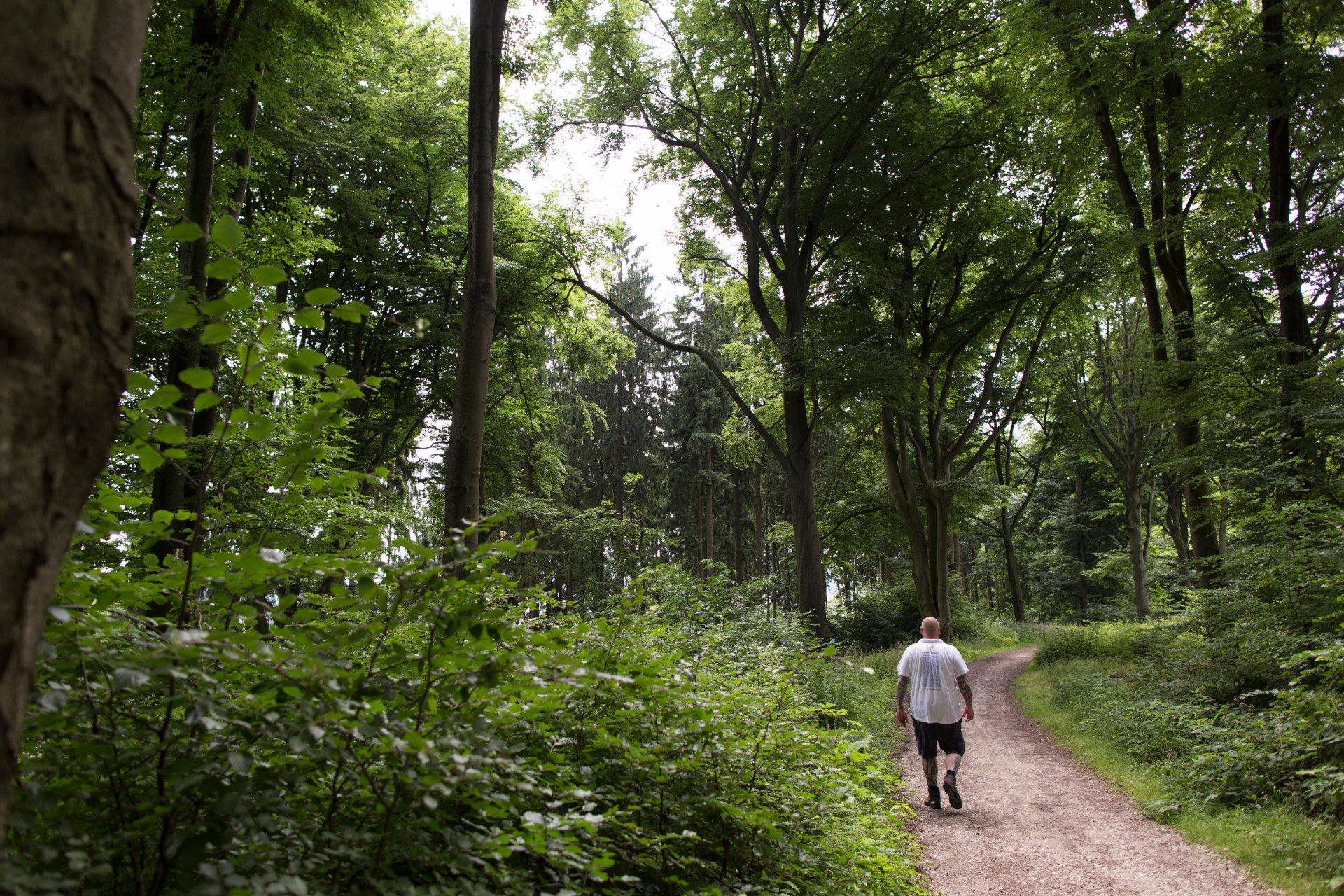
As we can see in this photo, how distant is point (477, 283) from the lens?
6395 mm

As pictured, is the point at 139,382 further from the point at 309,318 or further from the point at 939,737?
the point at 939,737

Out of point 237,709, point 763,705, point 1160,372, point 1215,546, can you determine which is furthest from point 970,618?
point 237,709

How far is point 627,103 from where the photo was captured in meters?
13.8

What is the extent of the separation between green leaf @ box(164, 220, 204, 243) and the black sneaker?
7.85m

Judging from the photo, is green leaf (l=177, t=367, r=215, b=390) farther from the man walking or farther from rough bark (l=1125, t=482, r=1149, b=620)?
rough bark (l=1125, t=482, r=1149, b=620)

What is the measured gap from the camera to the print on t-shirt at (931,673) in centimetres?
770

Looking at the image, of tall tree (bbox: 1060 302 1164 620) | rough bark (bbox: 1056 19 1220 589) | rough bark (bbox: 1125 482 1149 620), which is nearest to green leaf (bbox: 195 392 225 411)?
rough bark (bbox: 1056 19 1220 589)

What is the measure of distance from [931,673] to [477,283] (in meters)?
5.92

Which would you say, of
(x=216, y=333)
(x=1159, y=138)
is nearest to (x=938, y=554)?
(x=1159, y=138)

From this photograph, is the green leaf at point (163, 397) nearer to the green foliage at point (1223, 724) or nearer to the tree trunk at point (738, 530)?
the green foliage at point (1223, 724)

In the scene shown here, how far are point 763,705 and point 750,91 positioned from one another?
40.8 feet

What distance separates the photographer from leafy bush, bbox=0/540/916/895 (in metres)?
1.72

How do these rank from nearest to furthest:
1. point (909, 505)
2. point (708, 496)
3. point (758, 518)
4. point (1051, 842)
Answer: point (1051, 842) → point (909, 505) → point (758, 518) → point (708, 496)

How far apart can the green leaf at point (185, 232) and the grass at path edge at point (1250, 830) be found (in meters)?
6.70
